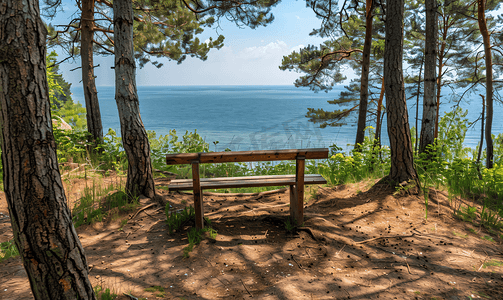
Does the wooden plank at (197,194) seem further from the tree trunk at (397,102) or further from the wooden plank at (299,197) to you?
the tree trunk at (397,102)

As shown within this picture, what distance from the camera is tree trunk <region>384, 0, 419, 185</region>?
454 cm

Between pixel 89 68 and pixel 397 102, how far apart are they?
7140 millimetres

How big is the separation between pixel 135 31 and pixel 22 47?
8.21m

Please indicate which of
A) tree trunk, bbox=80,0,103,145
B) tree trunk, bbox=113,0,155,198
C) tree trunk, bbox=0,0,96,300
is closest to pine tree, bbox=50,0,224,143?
tree trunk, bbox=80,0,103,145

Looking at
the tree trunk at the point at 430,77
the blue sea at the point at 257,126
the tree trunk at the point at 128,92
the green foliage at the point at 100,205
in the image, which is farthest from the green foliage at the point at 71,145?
the tree trunk at the point at 430,77

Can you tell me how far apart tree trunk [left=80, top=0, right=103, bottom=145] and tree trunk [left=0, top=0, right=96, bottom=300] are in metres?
6.43

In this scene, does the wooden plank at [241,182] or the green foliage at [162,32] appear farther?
the green foliage at [162,32]

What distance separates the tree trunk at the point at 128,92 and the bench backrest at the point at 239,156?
1.29 metres

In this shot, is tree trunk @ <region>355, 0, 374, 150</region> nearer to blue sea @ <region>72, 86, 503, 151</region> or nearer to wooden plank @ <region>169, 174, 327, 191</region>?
blue sea @ <region>72, 86, 503, 151</region>

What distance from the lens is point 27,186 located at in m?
1.66

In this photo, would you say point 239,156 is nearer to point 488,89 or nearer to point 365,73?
point 365,73

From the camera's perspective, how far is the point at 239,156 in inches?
130

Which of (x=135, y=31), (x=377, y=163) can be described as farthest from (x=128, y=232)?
(x=135, y=31)

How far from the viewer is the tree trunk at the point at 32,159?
1.62 meters
